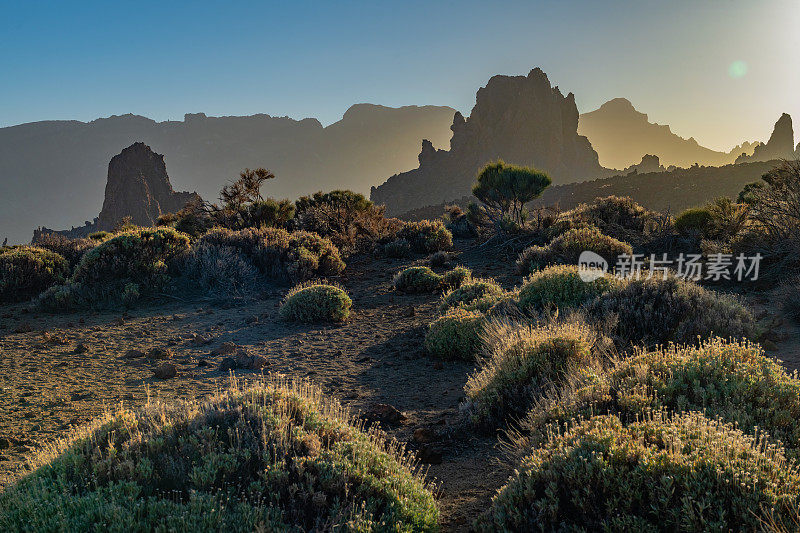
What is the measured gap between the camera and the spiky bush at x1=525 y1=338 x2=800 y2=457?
364cm

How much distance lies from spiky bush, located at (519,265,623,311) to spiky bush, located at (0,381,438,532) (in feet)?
18.1

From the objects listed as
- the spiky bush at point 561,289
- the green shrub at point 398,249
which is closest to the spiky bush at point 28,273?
the green shrub at point 398,249

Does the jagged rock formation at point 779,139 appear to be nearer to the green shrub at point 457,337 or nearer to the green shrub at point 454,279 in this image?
the green shrub at point 454,279

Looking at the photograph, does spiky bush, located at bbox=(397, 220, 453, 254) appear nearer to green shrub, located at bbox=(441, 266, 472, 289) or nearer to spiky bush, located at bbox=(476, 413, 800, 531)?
green shrub, located at bbox=(441, 266, 472, 289)

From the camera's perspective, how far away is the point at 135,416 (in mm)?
3926

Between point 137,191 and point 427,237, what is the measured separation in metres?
70.1

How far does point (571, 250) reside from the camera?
13922 millimetres

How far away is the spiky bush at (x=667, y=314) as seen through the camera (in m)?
6.44

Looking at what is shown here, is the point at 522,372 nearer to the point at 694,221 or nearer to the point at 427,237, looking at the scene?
the point at 694,221

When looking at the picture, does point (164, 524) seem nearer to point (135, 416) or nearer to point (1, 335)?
point (135, 416)

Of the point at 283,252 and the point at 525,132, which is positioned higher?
the point at 525,132

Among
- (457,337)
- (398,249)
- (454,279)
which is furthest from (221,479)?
(398,249)

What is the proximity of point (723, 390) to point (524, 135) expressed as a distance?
128m

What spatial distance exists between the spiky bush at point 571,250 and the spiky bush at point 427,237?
17.5 feet
